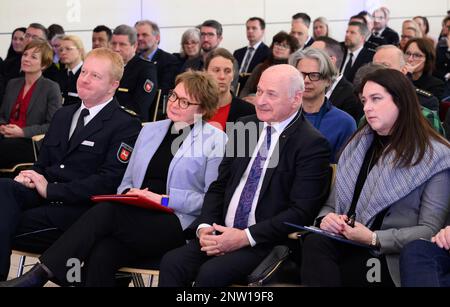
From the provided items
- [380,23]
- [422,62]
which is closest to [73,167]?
[422,62]

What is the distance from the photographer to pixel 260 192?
11.2 ft

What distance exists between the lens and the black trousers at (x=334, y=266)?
9.87 feet

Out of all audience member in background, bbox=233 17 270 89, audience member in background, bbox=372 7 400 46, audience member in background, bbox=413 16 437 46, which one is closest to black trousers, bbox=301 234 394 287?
audience member in background, bbox=233 17 270 89

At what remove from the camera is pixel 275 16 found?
36.7ft

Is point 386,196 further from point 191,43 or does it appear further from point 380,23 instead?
point 380,23

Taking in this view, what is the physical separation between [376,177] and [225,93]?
5.79 ft

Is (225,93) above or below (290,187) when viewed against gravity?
above

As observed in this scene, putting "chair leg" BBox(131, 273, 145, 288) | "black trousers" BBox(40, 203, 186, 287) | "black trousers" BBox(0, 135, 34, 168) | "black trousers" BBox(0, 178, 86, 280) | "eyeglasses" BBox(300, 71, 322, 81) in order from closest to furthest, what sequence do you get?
"black trousers" BBox(40, 203, 186, 287) < "black trousers" BBox(0, 178, 86, 280) < "chair leg" BBox(131, 273, 145, 288) < "eyeglasses" BBox(300, 71, 322, 81) < "black trousers" BBox(0, 135, 34, 168)

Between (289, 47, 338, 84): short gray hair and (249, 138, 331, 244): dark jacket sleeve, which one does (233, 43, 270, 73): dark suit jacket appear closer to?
(289, 47, 338, 84): short gray hair

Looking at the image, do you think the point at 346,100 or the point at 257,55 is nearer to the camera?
the point at 346,100

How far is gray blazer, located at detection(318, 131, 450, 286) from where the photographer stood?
3.04m

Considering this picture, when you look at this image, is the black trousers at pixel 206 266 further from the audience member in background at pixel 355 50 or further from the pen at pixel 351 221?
the audience member in background at pixel 355 50

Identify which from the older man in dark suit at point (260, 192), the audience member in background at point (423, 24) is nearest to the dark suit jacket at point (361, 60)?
the audience member in background at point (423, 24)

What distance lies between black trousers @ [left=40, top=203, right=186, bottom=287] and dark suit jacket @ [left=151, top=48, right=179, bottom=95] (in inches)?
157
